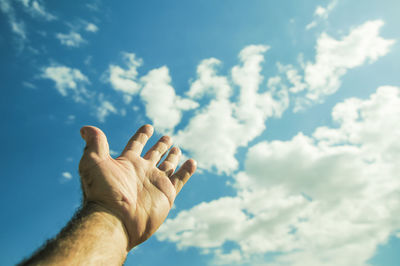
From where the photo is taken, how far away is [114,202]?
4.55m

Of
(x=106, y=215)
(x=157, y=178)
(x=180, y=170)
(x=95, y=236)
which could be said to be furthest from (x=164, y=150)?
(x=95, y=236)

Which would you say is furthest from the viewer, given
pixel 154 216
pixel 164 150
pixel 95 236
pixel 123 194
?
pixel 164 150

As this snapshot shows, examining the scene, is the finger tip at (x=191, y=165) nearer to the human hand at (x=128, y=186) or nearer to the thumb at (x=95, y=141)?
the human hand at (x=128, y=186)

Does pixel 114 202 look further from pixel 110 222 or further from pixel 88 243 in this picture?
pixel 88 243

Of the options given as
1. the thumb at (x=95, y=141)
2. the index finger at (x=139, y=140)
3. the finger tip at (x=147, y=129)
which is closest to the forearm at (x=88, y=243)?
the thumb at (x=95, y=141)

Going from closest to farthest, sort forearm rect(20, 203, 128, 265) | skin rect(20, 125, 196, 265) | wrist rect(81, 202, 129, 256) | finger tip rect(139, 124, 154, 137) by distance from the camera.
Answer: forearm rect(20, 203, 128, 265), skin rect(20, 125, 196, 265), wrist rect(81, 202, 129, 256), finger tip rect(139, 124, 154, 137)

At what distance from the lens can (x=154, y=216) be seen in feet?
16.5

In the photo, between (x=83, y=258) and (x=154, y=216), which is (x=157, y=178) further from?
(x=83, y=258)

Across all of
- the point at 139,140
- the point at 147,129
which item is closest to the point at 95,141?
the point at 139,140

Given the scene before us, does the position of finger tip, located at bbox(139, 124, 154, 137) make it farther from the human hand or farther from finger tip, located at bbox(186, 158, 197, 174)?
finger tip, located at bbox(186, 158, 197, 174)

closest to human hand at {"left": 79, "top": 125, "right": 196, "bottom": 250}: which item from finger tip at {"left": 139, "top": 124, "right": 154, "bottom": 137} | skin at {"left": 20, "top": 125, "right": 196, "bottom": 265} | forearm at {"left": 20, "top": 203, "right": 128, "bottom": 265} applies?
skin at {"left": 20, "top": 125, "right": 196, "bottom": 265}

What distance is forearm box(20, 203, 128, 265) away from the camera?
2.97 metres

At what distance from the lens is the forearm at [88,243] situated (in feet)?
9.73

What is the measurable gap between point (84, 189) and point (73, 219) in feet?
3.04
